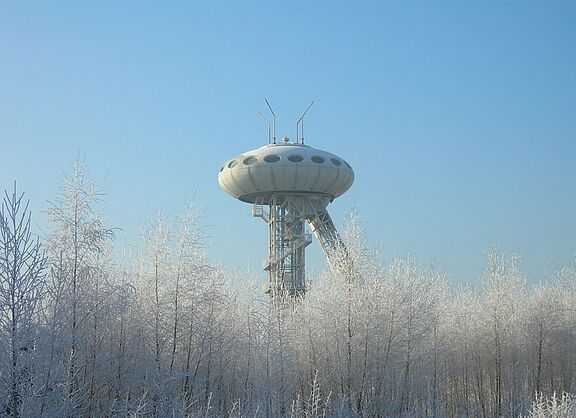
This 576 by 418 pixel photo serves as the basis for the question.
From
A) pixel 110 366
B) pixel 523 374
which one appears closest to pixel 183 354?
pixel 110 366

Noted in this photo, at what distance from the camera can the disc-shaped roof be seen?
135ft

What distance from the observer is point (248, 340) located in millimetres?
23438

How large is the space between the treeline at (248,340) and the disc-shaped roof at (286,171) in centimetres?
1497

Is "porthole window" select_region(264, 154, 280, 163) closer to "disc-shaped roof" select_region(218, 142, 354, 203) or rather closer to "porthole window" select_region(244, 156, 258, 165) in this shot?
"disc-shaped roof" select_region(218, 142, 354, 203)

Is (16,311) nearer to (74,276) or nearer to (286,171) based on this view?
(74,276)

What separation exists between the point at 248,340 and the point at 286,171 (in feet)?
62.6

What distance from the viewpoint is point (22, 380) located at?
11.1 meters

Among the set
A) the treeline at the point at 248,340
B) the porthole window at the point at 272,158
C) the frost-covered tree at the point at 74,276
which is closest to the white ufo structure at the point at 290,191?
the porthole window at the point at 272,158

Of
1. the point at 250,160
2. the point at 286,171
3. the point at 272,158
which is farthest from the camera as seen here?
the point at 250,160

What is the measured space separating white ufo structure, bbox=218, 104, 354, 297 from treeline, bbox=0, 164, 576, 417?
15092 mm

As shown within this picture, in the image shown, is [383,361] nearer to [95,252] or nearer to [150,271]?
[150,271]

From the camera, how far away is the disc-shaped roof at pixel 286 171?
41.1 metres

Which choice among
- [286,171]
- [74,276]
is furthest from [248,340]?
[286,171]

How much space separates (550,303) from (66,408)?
21.7 metres
